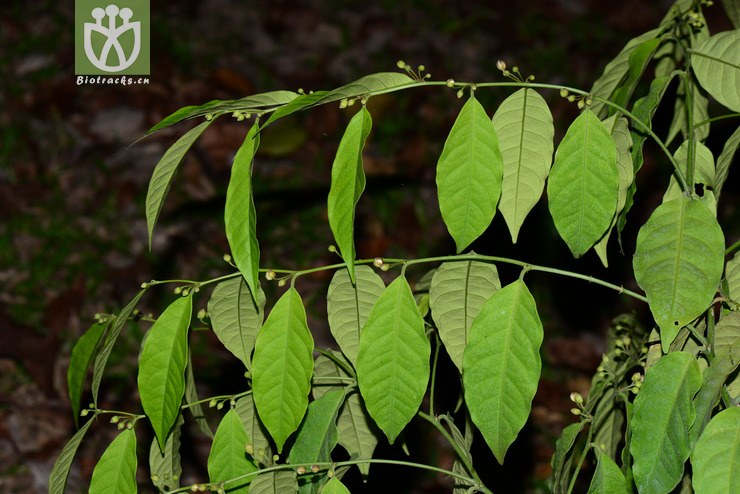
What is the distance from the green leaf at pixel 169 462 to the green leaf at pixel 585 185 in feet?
1.71

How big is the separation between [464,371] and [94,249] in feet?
7.69

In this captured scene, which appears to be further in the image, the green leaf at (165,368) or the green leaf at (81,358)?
the green leaf at (81,358)

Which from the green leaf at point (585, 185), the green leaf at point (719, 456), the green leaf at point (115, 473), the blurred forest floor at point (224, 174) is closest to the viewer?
the green leaf at point (719, 456)

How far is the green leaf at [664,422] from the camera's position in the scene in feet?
2.41

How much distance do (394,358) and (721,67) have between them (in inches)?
18.3

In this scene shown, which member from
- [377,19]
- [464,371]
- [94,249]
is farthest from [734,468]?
[377,19]

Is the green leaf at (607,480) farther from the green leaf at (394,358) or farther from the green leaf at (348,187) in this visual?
the green leaf at (348,187)

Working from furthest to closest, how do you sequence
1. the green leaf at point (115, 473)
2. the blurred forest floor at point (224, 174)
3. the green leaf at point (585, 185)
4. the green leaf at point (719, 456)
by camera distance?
the blurred forest floor at point (224, 174) → the green leaf at point (115, 473) → the green leaf at point (585, 185) → the green leaf at point (719, 456)

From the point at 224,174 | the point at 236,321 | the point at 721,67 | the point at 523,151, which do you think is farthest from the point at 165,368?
the point at 224,174

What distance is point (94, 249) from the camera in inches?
114

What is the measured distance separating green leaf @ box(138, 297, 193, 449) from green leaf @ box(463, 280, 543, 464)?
0.98 feet

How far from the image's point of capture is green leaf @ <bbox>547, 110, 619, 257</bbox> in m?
0.80

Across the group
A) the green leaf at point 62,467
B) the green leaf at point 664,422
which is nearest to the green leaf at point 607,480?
the green leaf at point 664,422

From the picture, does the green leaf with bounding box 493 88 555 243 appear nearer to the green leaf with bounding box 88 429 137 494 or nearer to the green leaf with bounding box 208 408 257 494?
the green leaf with bounding box 208 408 257 494
